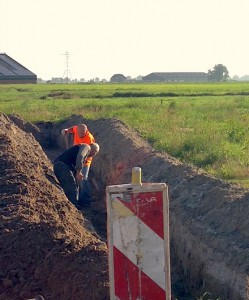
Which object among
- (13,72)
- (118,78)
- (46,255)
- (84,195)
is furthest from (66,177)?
(118,78)

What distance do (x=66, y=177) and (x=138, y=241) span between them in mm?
7912

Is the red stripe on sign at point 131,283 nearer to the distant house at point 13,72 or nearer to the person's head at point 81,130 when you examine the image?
the person's head at point 81,130

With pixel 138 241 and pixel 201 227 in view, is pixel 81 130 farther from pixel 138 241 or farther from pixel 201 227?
pixel 138 241

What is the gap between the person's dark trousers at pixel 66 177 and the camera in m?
14.0

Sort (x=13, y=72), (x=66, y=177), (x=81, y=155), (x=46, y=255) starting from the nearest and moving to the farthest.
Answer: (x=46, y=255), (x=81, y=155), (x=66, y=177), (x=13, y=72)

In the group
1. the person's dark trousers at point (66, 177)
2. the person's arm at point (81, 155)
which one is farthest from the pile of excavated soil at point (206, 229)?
the person's dark trousers at point (66, 177)

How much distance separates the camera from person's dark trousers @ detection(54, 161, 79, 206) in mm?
14023

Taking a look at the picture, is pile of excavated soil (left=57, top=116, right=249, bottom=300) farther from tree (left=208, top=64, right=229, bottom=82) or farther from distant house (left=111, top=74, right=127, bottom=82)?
tree (left=208, top=64, right=229, bottom=82)

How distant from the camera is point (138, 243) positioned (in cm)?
623

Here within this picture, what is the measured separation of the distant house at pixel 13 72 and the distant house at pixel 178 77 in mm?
56443

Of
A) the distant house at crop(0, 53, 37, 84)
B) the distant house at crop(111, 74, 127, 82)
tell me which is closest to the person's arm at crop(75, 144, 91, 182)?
the distant house at crop(0, 53, 37, 84)

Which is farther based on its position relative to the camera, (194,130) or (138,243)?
(194,130)

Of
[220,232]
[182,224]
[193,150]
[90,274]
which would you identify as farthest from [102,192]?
[90,274]

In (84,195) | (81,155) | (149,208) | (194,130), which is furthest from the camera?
(194,130)
